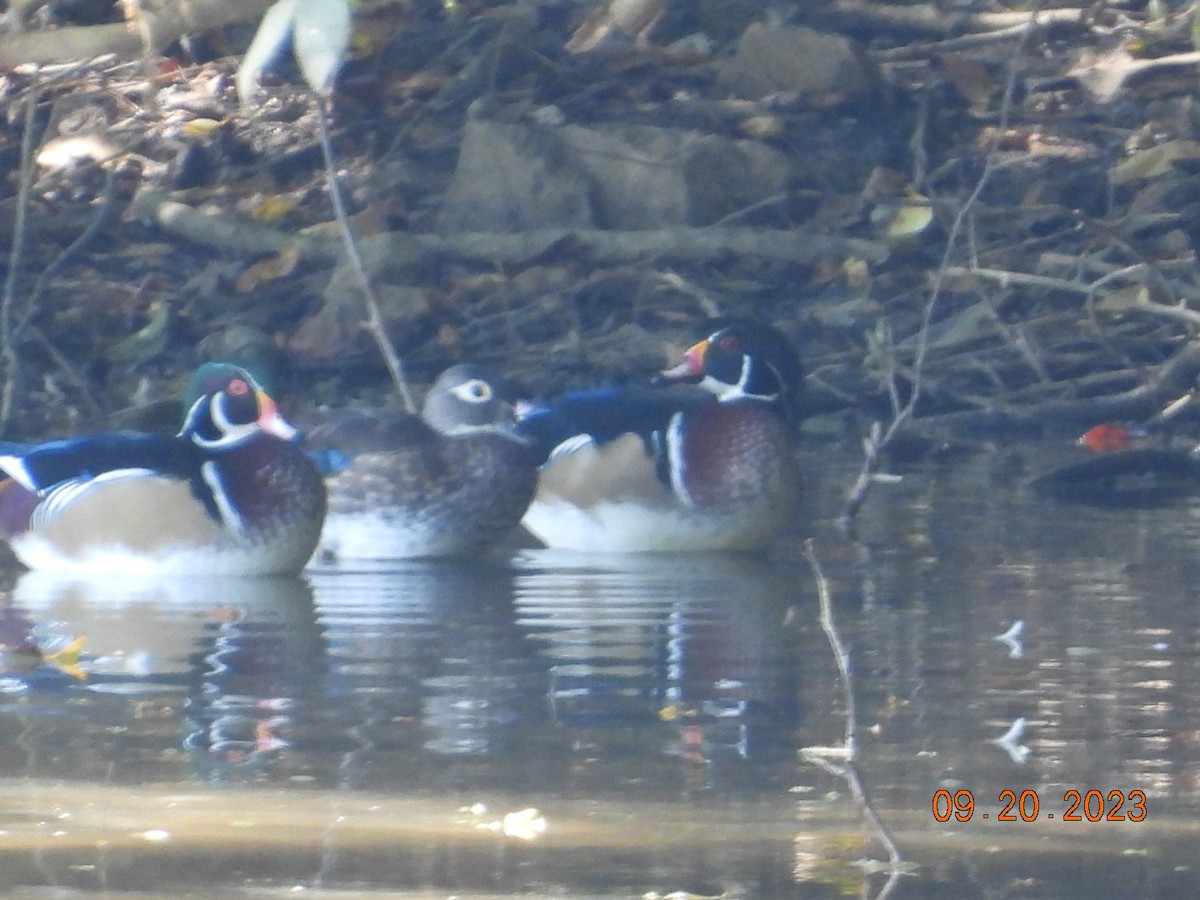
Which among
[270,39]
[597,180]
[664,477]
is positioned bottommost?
[664,477]

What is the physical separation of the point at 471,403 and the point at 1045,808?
4.09 metres

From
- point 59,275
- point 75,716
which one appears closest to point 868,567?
point 75,716

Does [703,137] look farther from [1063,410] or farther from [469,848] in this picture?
[469,848]

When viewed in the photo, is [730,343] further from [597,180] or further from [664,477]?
[597,180]

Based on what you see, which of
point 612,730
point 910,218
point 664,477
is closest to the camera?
point 612,730

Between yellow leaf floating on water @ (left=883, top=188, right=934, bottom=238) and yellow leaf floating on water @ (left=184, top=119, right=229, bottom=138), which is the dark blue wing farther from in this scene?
yellow leaf floating on water @ (left=184, top=119, right=229, bottom=138)

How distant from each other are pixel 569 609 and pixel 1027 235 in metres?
5.61

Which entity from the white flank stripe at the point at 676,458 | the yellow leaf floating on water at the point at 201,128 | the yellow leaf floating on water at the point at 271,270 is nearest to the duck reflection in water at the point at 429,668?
the white flank stripe at the point at 676,458

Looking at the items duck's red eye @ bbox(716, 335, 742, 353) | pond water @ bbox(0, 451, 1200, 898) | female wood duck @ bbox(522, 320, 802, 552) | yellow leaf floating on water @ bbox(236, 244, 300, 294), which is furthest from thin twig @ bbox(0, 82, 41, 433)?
duck's red eye @ bbox(716, 335, 742, 353)

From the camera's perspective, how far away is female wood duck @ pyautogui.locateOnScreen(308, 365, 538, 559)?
306 inches

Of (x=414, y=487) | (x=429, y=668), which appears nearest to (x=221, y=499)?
(x=414, y=487)

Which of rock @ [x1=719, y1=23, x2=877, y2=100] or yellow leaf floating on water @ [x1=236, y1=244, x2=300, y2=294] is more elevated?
rock @ [x1=719, y1=23, x2=877, y2=100]

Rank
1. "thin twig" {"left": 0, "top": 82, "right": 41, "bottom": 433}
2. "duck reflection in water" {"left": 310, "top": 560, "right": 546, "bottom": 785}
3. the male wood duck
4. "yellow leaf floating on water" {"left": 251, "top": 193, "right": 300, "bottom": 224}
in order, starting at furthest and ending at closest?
"yellow leaf floating on water" {"left": 251, "top": 193, "right": 300, "bottom": 224}, "thin twig" {"left": 0, "top": 82, "right": 41, "bottom": 433}, the male wood duck, "duck reflection in water" {"left": 310, "top": 560, "right": 546, "bottom": 785}

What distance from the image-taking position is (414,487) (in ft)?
25.6
